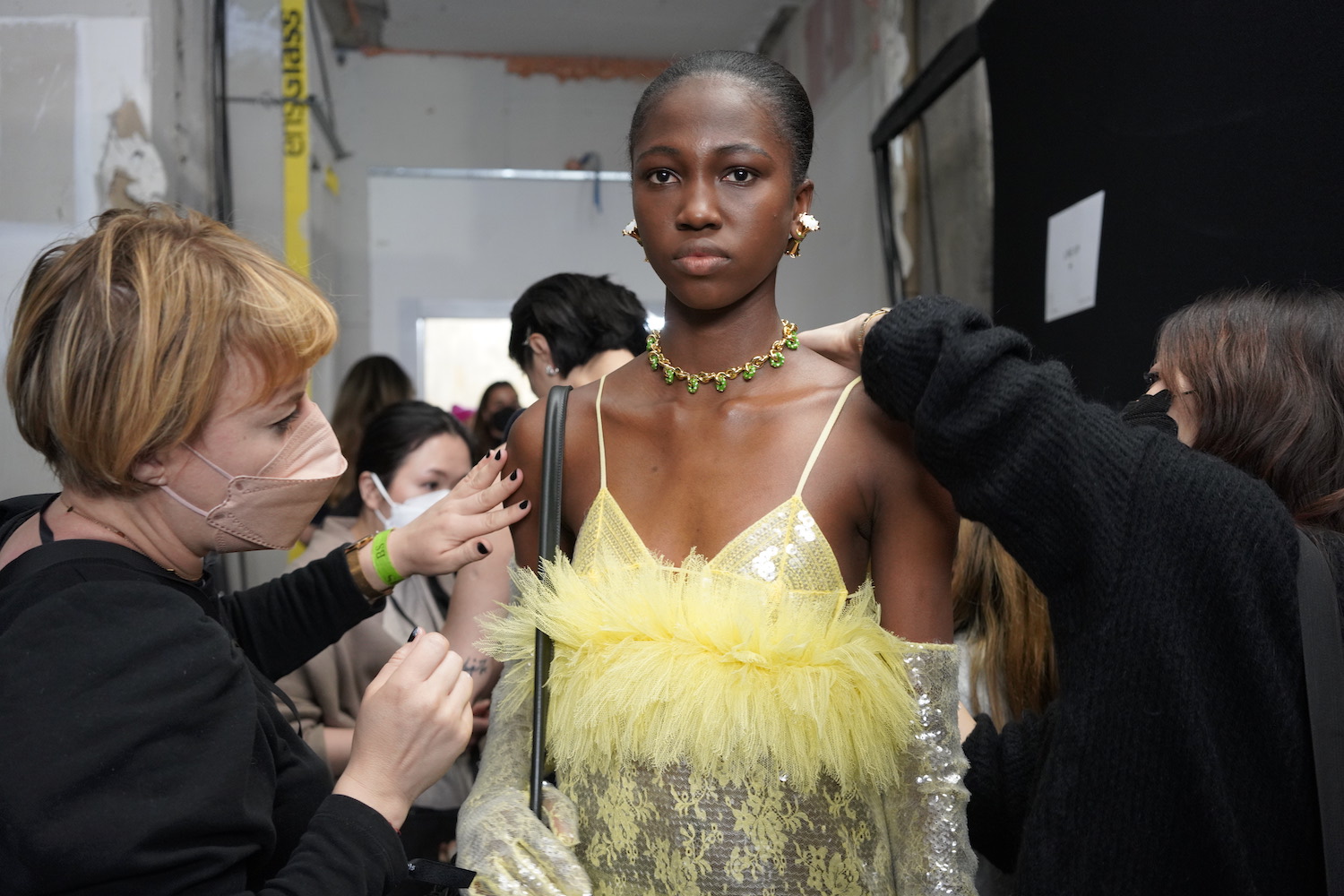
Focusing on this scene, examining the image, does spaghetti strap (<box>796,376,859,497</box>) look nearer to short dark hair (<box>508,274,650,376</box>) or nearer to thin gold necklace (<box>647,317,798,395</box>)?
thin gold necklace (<box>647,317,798,395</box>)

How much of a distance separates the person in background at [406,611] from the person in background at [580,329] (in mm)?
380

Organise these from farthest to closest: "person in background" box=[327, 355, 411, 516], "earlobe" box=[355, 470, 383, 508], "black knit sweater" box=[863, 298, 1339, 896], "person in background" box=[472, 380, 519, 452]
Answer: "person in background" box=[472, 380, 519, 452]
"person in background" box=[327, 355, 411, 516]
"earlobe" box=[355, 470, 383, 508]
"black knit sweater" box=[863, 298, 1339, 896]

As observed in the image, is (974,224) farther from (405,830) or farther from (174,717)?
(174,717)

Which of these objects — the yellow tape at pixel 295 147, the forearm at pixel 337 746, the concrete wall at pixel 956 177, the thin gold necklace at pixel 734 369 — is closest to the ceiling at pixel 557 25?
the concrete wall at pixel 956 177

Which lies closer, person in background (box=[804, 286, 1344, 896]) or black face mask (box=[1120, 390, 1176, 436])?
person in background (box=[804, 286, 1344, 896])

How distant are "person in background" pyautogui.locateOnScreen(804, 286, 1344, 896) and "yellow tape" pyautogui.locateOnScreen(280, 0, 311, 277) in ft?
9.60

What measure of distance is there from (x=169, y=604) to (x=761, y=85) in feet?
2.96

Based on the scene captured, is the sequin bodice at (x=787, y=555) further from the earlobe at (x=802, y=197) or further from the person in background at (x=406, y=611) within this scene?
the person in background at (x=406, y=611)

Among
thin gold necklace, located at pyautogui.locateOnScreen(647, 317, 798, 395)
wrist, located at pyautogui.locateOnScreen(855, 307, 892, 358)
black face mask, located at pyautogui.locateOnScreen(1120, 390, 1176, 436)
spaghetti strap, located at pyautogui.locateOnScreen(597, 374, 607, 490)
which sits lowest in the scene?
spaghetti strap, located at pyautogui.locateOnScreen(597, 374, 607, 490)

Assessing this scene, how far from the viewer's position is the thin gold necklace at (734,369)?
4.53 ft

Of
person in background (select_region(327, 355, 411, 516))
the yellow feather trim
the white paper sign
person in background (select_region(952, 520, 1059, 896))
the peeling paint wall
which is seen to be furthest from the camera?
person in background (select_region(327, 355, 411, 516))

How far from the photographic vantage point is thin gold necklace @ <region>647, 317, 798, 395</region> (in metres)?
1.38

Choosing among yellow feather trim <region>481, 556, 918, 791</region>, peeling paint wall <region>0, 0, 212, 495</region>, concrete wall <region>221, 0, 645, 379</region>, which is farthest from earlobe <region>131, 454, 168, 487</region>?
concrete wall <region>221, 0, 645, 379</region>

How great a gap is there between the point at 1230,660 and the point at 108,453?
1.12m
